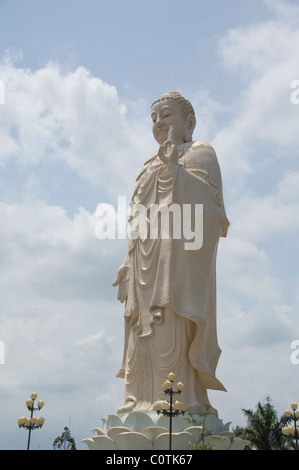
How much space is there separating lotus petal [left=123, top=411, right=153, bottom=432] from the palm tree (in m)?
9.02

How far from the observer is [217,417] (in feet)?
31.9

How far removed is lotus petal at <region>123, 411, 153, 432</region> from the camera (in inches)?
358

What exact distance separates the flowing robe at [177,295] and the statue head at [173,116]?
467 mm

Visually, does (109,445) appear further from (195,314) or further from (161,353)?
(195,314)

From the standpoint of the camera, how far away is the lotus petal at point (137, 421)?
9.10 m

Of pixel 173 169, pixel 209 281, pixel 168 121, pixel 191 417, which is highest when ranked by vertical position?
pixel 168 121

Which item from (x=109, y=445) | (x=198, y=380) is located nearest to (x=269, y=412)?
(x=198, y=380)

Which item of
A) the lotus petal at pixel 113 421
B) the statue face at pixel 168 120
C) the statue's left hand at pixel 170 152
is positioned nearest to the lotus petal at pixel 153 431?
the lotus petal at pixel 113 421

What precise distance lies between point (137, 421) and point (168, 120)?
5.71 m

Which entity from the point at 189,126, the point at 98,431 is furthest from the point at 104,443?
the point at 189,126

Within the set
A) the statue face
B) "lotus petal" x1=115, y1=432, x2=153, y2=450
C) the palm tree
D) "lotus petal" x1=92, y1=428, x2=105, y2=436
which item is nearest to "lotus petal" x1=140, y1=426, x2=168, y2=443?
"lotus petal" x1=115, y1=432, x2=153, y2=450
